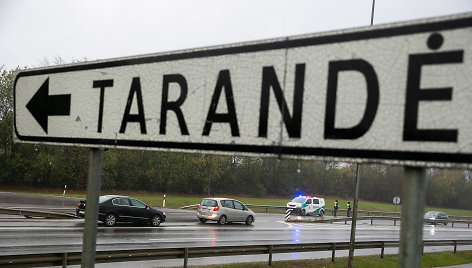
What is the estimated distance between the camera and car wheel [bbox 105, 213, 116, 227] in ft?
68.2

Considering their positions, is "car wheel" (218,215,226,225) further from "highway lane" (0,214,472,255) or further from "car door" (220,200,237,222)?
"highway lane" (0,214,472,255)

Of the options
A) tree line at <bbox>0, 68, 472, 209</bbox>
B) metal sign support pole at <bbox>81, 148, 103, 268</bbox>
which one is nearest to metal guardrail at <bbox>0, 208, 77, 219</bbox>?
tree line at <bbox>0, 68, 472, 209</bbox>

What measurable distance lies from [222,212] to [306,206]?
14.6 metres

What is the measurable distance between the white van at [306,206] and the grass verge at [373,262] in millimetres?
17640

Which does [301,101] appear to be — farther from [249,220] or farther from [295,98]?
[249,220]

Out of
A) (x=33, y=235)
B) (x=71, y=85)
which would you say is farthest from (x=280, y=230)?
(x=71, y=85)

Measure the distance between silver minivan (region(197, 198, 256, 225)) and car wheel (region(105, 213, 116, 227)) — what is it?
6.53 meters

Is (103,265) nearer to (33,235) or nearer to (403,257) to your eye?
(33,235)

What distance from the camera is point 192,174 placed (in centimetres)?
5831

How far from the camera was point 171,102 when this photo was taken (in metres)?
2.34

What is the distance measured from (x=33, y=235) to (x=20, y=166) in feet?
93.4

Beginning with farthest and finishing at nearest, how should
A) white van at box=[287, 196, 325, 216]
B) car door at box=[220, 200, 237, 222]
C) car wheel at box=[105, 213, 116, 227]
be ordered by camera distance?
white van at box=[287, 196, 325, 216]
car door at box=[220, 200, 237, 222]
car wheel at box=[105, 213, 116, 227]

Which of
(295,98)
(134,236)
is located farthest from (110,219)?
(295,98)

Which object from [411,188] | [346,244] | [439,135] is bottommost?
[346,244]
